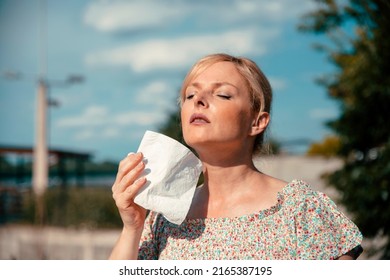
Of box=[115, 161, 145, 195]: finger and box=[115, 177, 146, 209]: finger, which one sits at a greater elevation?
box=[115, 161, 145, 195]: finger

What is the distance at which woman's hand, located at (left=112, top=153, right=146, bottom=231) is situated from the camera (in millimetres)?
1707

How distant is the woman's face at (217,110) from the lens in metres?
1.77

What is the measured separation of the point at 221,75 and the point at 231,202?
0.36 m

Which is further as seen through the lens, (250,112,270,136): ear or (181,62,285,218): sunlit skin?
(250,112,270,136): ear

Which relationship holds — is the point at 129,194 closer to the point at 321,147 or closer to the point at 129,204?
the point at 129,204

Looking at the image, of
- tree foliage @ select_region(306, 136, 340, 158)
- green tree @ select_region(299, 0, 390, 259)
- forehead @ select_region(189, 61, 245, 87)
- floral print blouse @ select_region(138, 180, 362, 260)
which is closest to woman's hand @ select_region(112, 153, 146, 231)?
floral print blouse @ select_region(138, 180, 362, 260)

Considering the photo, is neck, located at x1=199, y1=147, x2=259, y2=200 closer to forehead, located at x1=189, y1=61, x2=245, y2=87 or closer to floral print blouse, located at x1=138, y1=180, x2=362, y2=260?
floral print blouse, located at x1=138, y1=180, x2=362, y2=260

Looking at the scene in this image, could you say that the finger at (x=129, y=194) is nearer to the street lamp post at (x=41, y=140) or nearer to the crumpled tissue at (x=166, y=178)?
the crumpled tissue at (x=166, y=178)

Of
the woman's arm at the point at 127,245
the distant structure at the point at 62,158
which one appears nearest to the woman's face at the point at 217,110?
the woman's arm at the point at 127,245

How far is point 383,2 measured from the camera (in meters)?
4.00

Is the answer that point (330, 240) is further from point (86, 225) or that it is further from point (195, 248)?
point (86, 225)

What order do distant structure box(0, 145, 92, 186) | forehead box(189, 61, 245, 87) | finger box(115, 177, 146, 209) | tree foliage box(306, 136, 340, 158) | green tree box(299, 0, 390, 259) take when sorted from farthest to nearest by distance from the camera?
1. tree foliage box(306, 136, 340, 158)
2. distant structure box(0, 145, 92, 186)
3. green tree box(299, 0, 390, 259)
4. forehead box(189, 61, 245, 87)
5. finger box(115, 177, 146, 209)
